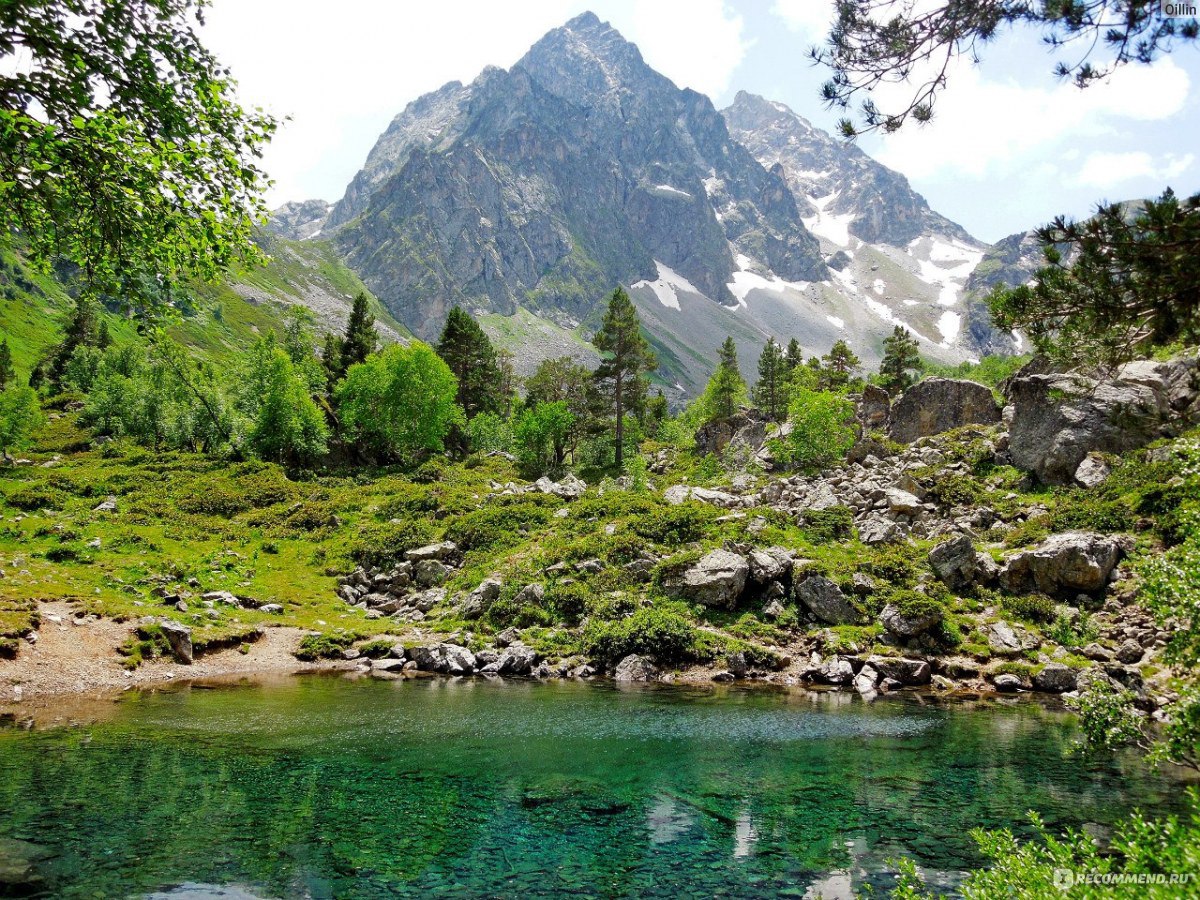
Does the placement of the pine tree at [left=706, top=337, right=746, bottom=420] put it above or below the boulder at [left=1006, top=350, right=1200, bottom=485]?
above

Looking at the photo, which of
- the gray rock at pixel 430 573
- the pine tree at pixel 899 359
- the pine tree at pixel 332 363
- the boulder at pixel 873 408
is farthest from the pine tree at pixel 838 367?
the pine tree at pixel 332 363

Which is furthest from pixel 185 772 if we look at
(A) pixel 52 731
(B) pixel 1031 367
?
(B) pixel 1031 367

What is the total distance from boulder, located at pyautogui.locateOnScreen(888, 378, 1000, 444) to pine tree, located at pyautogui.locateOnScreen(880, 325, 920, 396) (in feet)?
64.8

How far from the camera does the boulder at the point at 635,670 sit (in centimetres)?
3191

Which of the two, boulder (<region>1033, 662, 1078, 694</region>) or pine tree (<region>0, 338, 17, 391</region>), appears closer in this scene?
boulder (<region>1033, 662, 1078, 694</region>)

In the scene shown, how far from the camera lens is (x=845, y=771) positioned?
711 inches

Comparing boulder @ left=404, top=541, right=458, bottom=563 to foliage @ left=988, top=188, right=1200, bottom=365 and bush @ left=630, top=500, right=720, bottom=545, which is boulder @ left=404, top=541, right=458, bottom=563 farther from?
foliage @ left=988, top=188, right=1200, bottom=365

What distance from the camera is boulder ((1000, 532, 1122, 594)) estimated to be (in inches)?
1261

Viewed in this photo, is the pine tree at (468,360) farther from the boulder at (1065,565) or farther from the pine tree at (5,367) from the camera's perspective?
the pine tree at (5,367)

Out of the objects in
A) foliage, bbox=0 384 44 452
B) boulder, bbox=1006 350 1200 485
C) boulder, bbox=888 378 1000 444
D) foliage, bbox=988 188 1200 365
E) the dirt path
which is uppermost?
boulder, bbox=888 378 1000 444

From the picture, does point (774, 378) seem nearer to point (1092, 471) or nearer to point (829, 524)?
point (829, 524)

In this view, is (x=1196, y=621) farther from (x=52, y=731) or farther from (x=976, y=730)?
(x=52, y=731)

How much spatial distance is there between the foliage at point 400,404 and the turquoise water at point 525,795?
46.5 metres

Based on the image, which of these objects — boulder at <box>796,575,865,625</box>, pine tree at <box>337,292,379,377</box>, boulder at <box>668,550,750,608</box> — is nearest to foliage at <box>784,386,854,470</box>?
boulder at <box>668,550,750,608</box>
